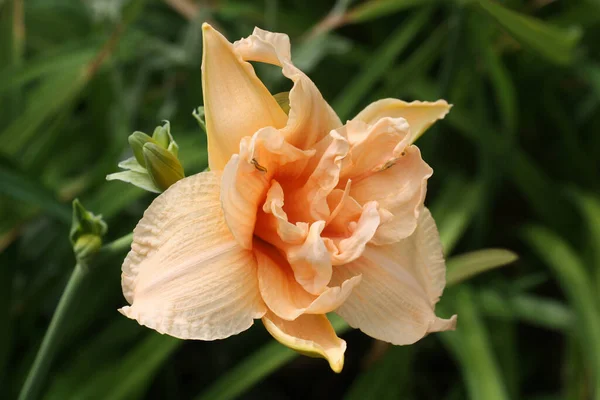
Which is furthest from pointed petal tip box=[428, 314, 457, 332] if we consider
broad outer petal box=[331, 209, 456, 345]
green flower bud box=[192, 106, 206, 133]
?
green flower bud box=[192, 106, 206, 133]

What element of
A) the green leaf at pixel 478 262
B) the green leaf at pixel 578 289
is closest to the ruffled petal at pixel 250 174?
the green leaf at pixel 478 262

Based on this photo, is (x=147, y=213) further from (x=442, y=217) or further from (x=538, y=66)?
(x=538, y=66)

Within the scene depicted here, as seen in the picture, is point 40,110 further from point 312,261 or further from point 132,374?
point 312,261

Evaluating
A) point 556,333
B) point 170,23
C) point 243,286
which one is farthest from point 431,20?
point 243,286

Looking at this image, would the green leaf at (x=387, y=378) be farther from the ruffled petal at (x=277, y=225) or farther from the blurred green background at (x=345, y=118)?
the ruffled petal at (x=277, y=225)

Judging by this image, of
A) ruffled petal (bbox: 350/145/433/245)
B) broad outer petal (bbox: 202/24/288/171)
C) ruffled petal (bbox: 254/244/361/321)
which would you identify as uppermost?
broad outer petal (bbox: 202/24/288/171)

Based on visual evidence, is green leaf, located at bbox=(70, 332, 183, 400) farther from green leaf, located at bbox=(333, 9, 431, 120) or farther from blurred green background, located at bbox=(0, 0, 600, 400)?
green leaf, located at bbox=(333, 9, 431, 120)

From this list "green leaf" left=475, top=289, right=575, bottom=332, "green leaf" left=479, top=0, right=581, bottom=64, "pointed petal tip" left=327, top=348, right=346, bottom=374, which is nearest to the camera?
"pointed petal tip" left=327, top=348, right=346, bottom=374
